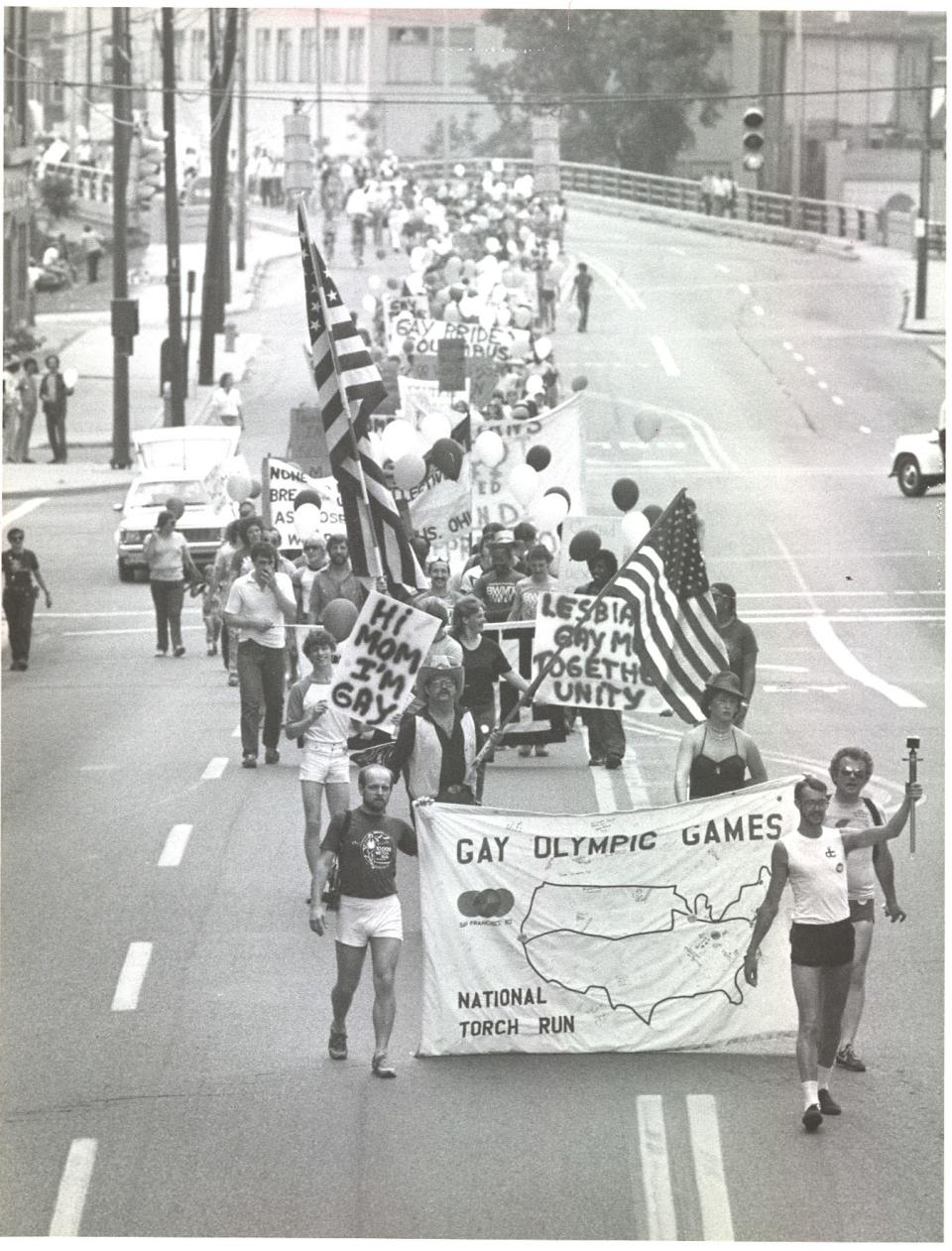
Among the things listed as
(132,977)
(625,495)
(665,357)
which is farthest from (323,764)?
(665,357)

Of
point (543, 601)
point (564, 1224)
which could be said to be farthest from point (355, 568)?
point (564, 1224)

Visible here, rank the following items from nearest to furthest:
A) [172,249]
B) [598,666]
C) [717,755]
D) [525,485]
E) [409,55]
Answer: [717,755]
[598,666]
[525,485]
[172,249]
[409,55]

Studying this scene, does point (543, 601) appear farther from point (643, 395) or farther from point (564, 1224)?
point (643, 395)

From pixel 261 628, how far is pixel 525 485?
7435mm

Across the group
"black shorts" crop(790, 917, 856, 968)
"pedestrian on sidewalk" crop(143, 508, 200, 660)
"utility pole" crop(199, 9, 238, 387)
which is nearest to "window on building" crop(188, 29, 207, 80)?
"utility pole" crop(199, 9, 238, 387)

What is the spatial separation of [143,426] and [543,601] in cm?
3208

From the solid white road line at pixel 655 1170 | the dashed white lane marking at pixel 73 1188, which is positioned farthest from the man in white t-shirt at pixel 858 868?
the dashed white lane marking at pixel 73 1188

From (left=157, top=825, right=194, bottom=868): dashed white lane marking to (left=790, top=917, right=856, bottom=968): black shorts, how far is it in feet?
19.1

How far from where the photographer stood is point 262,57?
103 m

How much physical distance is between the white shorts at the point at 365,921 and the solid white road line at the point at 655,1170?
138 cm

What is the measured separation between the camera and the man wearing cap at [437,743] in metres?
12.9

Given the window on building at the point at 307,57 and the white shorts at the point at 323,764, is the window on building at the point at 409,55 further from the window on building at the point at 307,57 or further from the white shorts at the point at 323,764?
the white shorts at the point at 323,764

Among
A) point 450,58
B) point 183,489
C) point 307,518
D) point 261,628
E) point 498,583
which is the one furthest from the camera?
point 450,58

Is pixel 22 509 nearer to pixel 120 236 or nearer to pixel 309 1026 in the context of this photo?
pixel 120 236
